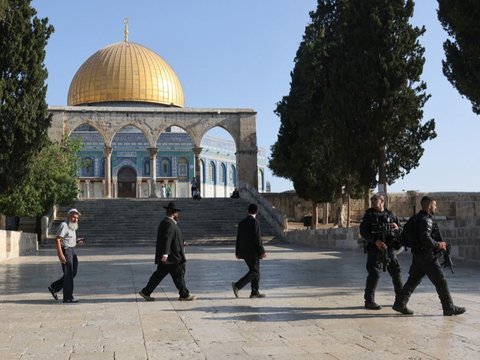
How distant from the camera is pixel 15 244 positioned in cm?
1847

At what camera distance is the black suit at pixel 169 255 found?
793 centimetres

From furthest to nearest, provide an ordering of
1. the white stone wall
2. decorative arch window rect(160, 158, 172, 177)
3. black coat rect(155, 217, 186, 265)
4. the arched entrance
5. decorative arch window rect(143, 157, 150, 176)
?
decorative arch window rect(160, 158, 172, 177) < the arched entrance < decorative arch window rect(143, 157, 150, 176) < the white stone wall < black coat rect(155, 217, 186, 265)

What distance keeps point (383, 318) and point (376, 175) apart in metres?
14.8

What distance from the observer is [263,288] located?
948 cm

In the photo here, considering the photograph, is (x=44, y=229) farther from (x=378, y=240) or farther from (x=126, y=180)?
(x=126, y=180)

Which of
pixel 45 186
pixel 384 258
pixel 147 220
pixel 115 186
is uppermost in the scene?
pixel 115 186

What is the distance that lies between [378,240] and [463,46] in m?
9.25

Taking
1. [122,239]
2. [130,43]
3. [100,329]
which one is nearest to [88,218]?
[122,239]

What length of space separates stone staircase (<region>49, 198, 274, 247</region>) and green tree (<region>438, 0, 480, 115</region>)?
11187mm

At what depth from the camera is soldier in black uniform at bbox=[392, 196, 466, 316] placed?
21.6 feet

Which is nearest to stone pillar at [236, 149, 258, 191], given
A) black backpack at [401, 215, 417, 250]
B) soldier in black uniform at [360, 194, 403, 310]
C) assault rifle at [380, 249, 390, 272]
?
soldier in black uniform at [360, 194, 403, 310]

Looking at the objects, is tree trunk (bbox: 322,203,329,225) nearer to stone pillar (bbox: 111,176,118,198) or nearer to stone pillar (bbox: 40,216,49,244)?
stone pillar (bbox: 40,216,49,244)

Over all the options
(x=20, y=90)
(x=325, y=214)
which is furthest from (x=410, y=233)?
(x=325, y=214)

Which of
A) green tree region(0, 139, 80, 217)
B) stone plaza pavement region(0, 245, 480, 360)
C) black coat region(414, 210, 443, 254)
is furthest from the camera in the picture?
green tree region(0, 139, 80, 217)
